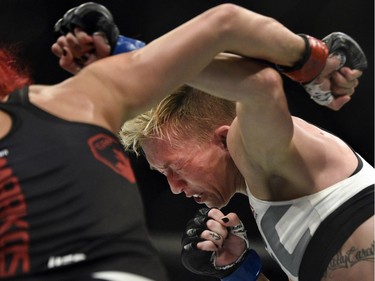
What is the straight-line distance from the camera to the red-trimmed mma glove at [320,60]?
1292 mm

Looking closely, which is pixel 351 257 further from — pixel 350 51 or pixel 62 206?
pixel 62 206

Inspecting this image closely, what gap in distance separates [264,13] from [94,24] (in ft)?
4.43

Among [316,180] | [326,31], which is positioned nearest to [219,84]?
[316,180]

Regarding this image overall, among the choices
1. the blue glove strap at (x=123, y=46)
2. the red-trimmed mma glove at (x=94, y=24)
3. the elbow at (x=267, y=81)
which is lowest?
the elbow at (x=267, y=81)

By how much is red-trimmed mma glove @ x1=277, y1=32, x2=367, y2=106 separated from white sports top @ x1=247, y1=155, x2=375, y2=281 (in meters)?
0.21

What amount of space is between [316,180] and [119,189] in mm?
562

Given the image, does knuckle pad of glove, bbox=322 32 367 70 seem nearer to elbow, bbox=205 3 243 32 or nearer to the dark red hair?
elbow, bbox=205 3 243 32

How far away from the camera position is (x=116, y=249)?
3.15 ft

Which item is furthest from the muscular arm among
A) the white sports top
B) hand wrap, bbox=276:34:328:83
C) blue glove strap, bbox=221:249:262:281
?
blue glove strap, bbox=221:249:262:281

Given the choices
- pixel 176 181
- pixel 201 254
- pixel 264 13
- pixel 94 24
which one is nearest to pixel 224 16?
pixel 94 24

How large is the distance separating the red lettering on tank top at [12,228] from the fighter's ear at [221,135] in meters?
0.75

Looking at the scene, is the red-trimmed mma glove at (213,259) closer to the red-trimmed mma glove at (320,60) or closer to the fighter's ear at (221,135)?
the fighter's ear at (221,135)

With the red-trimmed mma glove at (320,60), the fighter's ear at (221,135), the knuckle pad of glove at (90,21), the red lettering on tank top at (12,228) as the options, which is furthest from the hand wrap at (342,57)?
the red lettering on tank top at (12,228)

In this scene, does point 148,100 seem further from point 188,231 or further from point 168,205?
point 168,205
